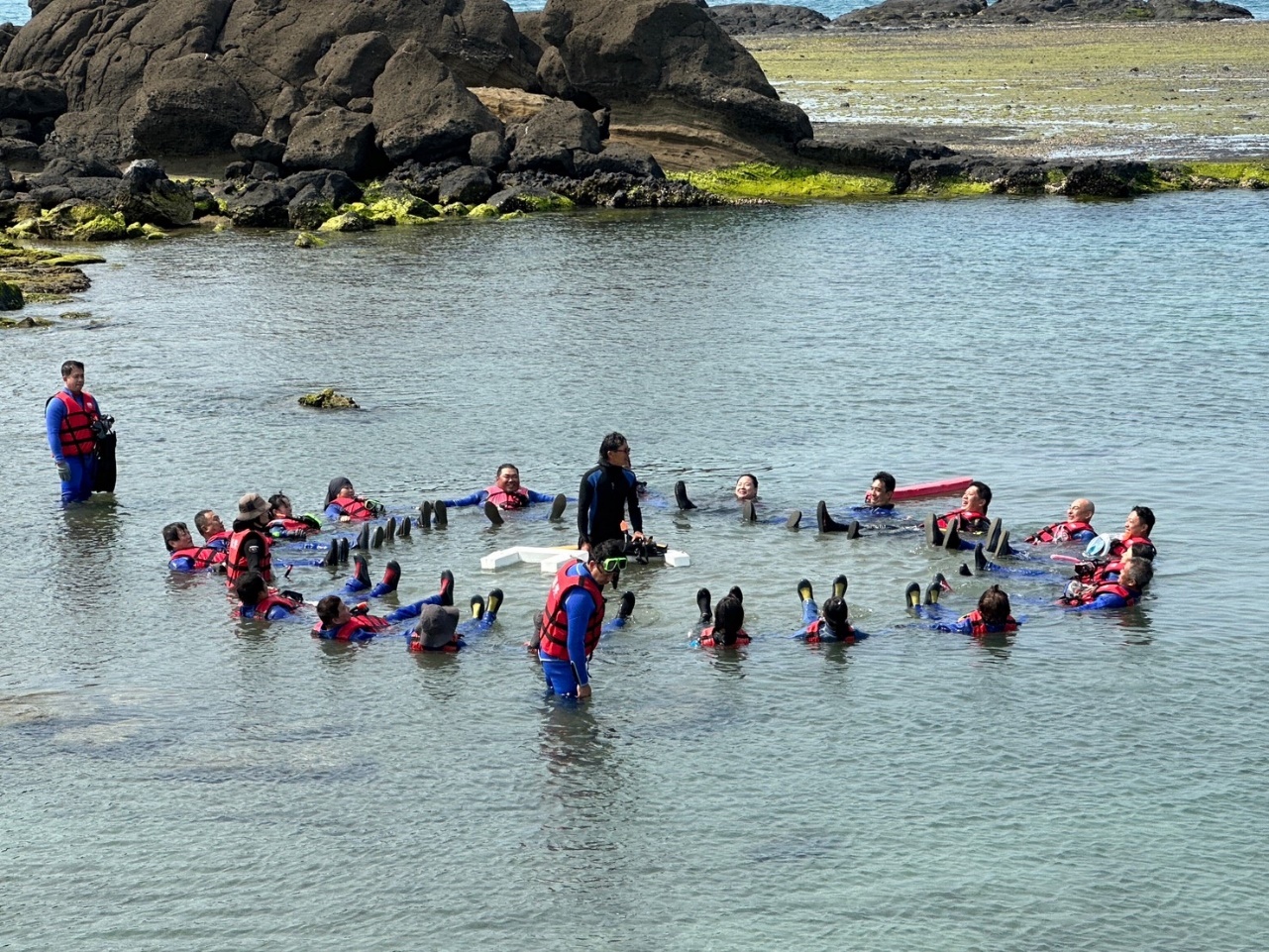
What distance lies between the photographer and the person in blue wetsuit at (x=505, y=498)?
70.2 ft

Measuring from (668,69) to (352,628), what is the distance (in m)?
44.9

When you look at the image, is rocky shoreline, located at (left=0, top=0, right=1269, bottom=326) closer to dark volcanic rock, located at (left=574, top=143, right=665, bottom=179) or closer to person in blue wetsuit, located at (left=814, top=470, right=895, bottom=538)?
dark volcanic rock, located at (left=574, top=143, right=665, bottom=179)

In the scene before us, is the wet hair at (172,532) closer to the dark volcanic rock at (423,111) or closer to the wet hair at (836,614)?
the wet hair at (836,614)

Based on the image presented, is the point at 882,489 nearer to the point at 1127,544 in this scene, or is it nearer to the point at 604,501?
the point at 1127,544

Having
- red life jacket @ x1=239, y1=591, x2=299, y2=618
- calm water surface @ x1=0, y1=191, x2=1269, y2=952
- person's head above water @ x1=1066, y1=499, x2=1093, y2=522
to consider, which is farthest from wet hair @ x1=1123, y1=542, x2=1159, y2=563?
red life jacket @ x1=239, y1=591, x2=299, y2=618

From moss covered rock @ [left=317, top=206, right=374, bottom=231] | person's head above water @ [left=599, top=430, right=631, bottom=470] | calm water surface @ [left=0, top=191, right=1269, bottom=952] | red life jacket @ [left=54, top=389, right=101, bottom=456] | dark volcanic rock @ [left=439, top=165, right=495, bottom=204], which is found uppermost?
dark volcanic rock @ [left=439, top=165, right=495, bottom=204]

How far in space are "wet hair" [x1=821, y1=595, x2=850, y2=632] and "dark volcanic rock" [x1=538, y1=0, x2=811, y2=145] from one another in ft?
145

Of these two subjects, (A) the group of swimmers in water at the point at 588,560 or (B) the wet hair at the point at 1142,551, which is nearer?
(A) the group of swimmers in water at the point at 588,560

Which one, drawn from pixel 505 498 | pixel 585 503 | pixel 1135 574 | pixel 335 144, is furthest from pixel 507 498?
pixel 335 144

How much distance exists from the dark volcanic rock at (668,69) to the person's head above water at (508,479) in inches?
1545

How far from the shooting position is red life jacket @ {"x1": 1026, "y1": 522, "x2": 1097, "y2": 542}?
1972 cm

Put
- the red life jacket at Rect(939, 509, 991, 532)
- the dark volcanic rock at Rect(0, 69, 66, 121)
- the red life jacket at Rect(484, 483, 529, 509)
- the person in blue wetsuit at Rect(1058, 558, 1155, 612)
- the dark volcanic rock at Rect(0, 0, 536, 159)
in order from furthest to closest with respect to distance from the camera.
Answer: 1. the dark volcanic rock at Rect(0, 69, 66, 121)
2. the dark volcanic rock at Rect(0, 0, 536, 159)
3. the red life jacket at Rect(484, 483, 529, 509)
4. the red life jacket at Rect(939, 509, 991, 532)
5. the person in blue wetsuit at Rect(1058, 558, 1155, 612)

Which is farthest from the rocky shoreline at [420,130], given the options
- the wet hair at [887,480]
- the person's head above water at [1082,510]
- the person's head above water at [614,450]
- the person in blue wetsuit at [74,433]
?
the person's head above water at [614,450]

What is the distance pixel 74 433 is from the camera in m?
22.3
